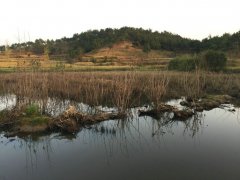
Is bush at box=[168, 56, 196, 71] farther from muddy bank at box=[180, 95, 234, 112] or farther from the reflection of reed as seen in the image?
the reflection of reed

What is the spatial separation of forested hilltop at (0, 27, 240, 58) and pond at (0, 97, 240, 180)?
3256 centimetres

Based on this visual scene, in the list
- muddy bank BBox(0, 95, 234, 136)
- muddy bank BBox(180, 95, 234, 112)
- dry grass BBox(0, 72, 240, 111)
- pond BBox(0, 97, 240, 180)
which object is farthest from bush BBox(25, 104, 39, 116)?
muddy bank BBox(180, 95, 234, 112)

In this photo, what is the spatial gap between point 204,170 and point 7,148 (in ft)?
14.2

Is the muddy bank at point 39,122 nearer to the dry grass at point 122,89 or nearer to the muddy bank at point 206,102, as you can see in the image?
the dry grass at point 122,89

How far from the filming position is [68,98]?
11633 millimetres

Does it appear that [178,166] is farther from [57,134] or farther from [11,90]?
[11,90]

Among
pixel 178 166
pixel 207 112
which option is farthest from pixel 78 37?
pixel 178 166

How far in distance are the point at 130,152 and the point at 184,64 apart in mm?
16918

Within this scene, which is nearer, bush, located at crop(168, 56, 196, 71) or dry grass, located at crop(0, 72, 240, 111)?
dry grass, located at crop(0, 72, 240, 111)

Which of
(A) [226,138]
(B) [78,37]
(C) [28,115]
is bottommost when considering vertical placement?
(A) [226,138]

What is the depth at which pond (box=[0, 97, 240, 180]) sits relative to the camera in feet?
17.3

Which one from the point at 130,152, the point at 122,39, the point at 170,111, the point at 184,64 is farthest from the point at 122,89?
the point at 122,39

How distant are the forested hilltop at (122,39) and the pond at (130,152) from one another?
32.6 meters

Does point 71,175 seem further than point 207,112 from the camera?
No
